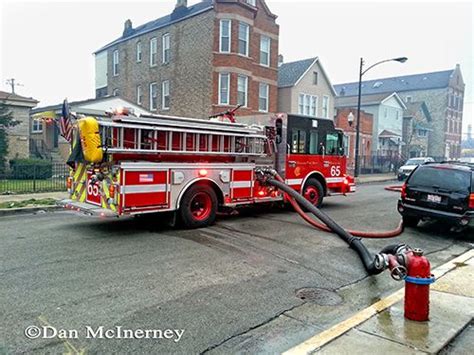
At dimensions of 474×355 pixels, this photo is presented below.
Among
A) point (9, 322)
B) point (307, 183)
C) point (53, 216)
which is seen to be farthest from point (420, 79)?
point (9, 322)

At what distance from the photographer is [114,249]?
21.8 feet

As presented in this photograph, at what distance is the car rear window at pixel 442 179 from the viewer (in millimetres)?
8375

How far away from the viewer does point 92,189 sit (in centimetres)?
795

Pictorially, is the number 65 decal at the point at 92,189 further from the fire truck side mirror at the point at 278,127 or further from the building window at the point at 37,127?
the building window at the point at 37,127

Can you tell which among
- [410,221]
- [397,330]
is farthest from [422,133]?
[397,330]

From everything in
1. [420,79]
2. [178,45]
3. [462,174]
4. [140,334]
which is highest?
[420,79]

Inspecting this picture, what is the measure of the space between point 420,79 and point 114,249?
66.1 m

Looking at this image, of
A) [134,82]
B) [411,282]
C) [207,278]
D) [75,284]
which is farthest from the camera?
[134,82]

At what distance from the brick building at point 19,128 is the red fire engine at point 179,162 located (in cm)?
1764

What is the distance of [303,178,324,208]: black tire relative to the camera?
11258 millimetres

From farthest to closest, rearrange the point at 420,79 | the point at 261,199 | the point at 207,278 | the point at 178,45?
the point at 420,79 → the point at 178,45 → the point at 261,199 → the point at 207,278

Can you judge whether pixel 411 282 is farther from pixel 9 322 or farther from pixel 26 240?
pixel 26 240

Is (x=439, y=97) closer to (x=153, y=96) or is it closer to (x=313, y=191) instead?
(x=153, y=96)

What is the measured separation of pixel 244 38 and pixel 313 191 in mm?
17279
